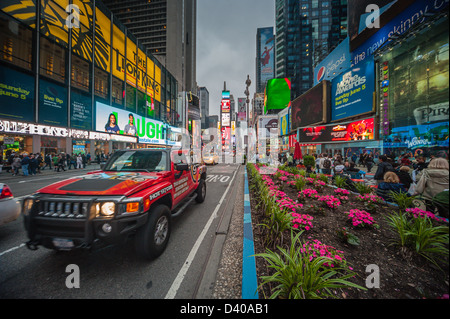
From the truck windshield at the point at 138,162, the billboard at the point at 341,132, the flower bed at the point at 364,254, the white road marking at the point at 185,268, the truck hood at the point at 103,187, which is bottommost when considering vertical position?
the white road marking at the point at 185,268

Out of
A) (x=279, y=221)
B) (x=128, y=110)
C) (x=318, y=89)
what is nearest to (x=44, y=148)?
(x=128, y=110)

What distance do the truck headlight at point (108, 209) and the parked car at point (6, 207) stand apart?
2808 millimetres

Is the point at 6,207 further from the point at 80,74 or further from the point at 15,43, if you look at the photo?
the point at 80,74

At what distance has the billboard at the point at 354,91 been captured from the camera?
64.3ft

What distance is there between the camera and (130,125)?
29.4m

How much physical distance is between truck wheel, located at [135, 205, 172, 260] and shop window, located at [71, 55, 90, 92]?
25.9 meters

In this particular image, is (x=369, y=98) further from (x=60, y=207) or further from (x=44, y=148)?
(x=44, y=148)

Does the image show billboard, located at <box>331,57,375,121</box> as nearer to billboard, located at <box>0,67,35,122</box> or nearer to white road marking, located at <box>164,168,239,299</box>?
white road marking, located at <box>164,168,239,299</box>

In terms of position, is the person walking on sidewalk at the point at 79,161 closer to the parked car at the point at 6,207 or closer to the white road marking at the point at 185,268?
the parked car at the point at 6,207

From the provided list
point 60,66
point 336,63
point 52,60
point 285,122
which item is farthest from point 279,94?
point 52,60

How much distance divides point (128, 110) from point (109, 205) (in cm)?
3199

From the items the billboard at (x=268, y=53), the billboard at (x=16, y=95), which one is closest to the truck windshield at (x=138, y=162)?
the billboard at (x=16, y=95)

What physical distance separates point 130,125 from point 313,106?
1255 inches

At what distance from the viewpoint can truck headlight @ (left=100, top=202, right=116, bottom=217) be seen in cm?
244
